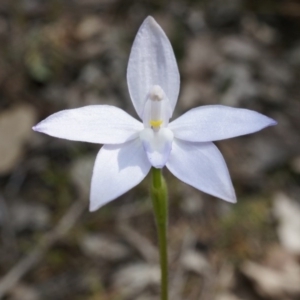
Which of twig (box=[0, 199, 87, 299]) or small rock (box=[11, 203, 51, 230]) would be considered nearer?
twig (box=[0, 199, 87, 299])

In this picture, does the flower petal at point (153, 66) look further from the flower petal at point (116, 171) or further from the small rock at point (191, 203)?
the small rock at point (191, 203)

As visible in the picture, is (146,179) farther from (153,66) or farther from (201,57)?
(153,66)

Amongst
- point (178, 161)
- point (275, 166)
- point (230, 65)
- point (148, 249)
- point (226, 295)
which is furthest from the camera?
point (230, 65)

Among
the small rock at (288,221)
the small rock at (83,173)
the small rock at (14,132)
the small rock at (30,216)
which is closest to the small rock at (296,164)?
the small rock at (288,221)

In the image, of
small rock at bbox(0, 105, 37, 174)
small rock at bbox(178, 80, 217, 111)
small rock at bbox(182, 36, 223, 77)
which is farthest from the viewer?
small rock at bbox(182, 36, 223, 77)

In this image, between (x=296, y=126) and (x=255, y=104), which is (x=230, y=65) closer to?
(x=255, y=104)

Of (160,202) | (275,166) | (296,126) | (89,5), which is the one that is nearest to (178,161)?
(160,202)

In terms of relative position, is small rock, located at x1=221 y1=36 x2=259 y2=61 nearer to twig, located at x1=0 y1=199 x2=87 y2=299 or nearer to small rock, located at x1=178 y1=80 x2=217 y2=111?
small rock, located at x1=178 y1=80 x2=217 y2=111

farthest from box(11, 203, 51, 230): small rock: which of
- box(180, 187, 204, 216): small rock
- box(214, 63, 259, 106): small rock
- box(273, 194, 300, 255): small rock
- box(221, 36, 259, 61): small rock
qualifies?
box(221, 36, 259, 61): small rock
